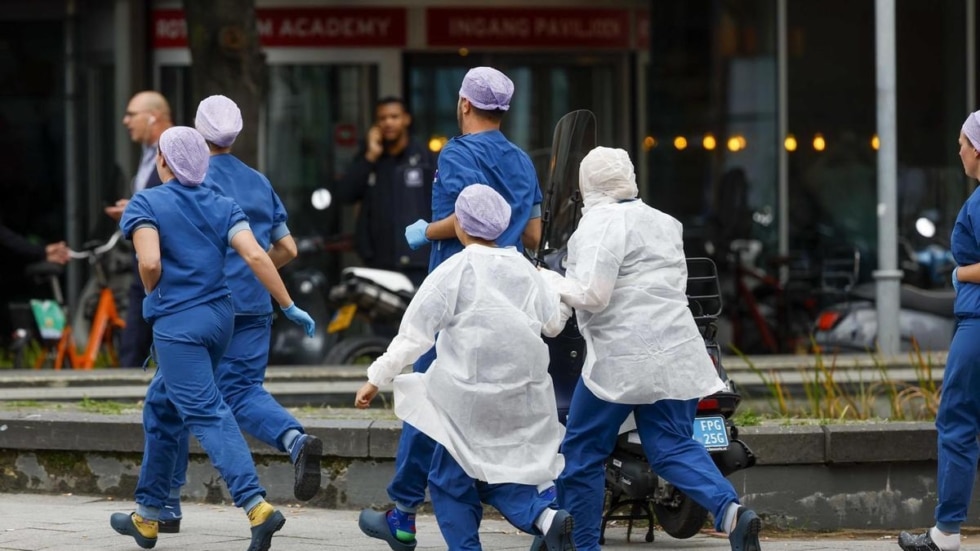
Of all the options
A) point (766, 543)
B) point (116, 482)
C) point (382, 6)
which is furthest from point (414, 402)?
point (382, 6)

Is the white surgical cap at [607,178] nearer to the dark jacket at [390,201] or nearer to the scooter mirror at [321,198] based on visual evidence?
the dark jacket at [390,201]

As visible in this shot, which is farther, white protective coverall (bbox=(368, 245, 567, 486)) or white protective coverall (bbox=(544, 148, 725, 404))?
white protective coverall (bbox=(544, 148, 725, 404))

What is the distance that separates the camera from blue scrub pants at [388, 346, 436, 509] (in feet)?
22.0

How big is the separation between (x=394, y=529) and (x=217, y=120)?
1818 millimetres

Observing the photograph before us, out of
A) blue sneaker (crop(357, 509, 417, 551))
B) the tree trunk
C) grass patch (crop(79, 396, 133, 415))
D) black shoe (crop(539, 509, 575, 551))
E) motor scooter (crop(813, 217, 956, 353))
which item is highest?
the tree trunk

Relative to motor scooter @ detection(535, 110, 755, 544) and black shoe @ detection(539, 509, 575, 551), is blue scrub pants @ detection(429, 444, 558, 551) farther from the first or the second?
motor scooter @ detection(535, 110, 755, 544)

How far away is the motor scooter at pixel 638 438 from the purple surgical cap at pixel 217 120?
4.35ft

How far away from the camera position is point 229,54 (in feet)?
41.0

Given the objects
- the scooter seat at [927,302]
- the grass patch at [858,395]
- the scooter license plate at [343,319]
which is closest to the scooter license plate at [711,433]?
the grass patch at [858,395]

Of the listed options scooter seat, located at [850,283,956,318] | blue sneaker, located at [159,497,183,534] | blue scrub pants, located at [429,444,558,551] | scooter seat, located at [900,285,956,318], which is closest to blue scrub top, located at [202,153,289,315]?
blue sneaker, located at [159,497,183,534]

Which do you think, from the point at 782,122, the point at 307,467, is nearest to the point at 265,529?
the point at 307,467

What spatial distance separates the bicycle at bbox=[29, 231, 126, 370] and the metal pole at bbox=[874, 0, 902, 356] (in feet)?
16.1

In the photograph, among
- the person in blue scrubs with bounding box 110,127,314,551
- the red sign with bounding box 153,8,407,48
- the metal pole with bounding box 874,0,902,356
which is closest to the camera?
the person in blue scrubs with bounding box 110,127,314,551

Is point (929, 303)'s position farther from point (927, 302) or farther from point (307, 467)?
point (307, 467)
